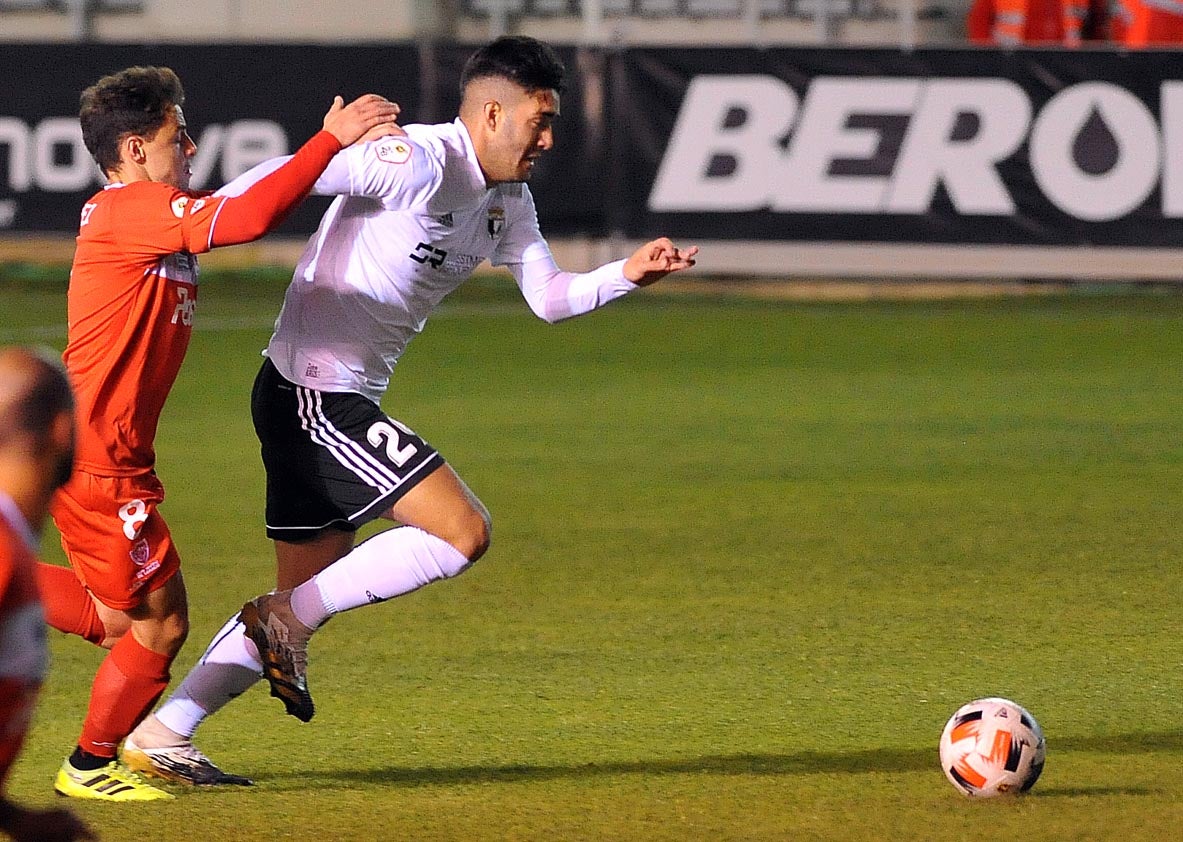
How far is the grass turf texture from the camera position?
530 centimetres

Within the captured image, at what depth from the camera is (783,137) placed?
59.2ft

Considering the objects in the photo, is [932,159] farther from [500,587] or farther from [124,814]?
[124,814]

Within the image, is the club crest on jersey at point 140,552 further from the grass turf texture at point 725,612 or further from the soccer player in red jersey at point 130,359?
the grass turf texture at point 725,612

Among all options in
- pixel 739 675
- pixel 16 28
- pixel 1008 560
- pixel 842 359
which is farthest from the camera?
pixel 16 28

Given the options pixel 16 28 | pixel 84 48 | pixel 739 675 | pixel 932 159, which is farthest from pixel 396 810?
pixel 16 28

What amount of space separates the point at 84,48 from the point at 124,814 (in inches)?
596

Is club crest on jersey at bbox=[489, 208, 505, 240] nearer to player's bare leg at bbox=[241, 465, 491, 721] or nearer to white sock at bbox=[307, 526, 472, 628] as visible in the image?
player's bare leg at bbox=[241, 465, 491, 721]

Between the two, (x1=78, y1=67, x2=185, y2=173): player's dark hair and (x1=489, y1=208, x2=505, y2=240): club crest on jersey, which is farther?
(x1=489, y1=208, x2=505, y2=240): club crest on jersey

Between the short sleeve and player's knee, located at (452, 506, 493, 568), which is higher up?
the short sleeve

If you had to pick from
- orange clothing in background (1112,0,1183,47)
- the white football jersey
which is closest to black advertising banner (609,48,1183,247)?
orange clothing in background (1112,0,1183,47)

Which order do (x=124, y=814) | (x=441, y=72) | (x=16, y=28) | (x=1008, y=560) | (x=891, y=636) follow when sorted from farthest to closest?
(x=16, y=28) → (x=441, y=72) → (x=1008, y=560) → (x=891, y=636) → (x=124, y=814)

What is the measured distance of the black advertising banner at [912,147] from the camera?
57.5 feet

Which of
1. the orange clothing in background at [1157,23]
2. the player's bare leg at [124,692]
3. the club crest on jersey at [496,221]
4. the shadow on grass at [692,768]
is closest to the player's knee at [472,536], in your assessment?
the shadow on grass at [692,768]

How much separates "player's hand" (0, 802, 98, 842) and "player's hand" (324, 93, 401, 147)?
2.28 metres
